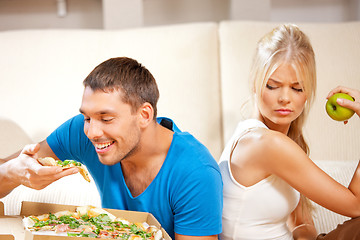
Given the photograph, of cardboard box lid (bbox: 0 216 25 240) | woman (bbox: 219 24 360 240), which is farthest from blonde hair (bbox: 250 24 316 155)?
cardboard box lid (bbox: 0 216 25 240)

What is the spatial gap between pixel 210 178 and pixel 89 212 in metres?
0.32

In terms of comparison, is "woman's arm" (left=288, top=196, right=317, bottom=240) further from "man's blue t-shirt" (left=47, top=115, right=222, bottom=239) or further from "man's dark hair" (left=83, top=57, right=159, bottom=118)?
"man's dark hair" (left=83, top=57, right=159, bottom=118)

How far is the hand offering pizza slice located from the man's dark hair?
0.30m

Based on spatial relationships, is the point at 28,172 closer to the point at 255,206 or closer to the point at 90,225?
the point at 90,225

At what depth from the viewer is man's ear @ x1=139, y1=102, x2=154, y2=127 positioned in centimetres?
128

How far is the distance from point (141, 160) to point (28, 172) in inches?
11.9

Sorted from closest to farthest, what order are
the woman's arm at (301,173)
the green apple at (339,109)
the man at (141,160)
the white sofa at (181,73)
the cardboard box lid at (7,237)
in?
the cardboard box lid at (7,237)
the man at (141,160)
the woman's arm at (301,173)
the green apple at (339,109)
the white sofa at (181,73)

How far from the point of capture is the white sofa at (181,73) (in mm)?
2283

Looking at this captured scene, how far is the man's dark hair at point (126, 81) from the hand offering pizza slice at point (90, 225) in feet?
0.97

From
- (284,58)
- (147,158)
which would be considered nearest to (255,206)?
(147,158)

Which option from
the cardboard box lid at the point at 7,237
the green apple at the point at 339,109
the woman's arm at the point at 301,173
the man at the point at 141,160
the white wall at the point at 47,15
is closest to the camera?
the cardboard box lid at the point at 7,237

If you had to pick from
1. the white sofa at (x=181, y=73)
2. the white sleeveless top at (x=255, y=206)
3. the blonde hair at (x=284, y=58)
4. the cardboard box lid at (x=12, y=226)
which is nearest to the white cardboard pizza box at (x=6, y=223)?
the cardboard box lid at (x=12, y=226)

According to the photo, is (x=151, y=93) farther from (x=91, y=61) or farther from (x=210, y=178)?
(x=91, y=61)

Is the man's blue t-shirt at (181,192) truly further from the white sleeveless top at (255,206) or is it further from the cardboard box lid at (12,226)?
the cardboard box lid at (12,226)
